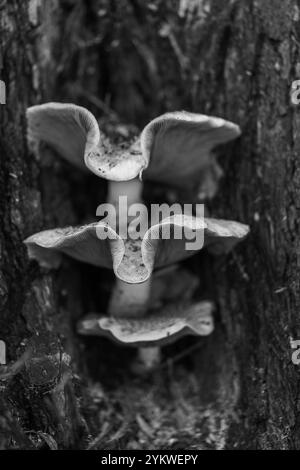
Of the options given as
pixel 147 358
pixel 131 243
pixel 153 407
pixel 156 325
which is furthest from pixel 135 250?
pixel 153 407

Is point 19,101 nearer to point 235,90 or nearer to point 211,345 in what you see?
point 235,90

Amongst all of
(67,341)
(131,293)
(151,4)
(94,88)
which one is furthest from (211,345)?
(151,4)

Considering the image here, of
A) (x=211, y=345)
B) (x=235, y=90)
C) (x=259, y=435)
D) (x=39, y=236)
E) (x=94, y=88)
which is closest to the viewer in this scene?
(x=39, y=236)

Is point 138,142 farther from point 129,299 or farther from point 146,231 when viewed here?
point 129,299

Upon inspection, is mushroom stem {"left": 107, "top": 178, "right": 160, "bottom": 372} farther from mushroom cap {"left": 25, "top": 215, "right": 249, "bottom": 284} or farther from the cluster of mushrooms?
mushroom cap {"left": 25, "top": 215, "right": 249, "bottom": 284}

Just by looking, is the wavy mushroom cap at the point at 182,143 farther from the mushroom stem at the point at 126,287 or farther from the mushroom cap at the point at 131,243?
the mushroom cap at the point at 131,243

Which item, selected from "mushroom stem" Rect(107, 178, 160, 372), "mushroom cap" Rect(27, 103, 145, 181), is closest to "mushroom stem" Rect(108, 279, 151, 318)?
"mushroom stem" Rect(107, 178, 160, 372)
